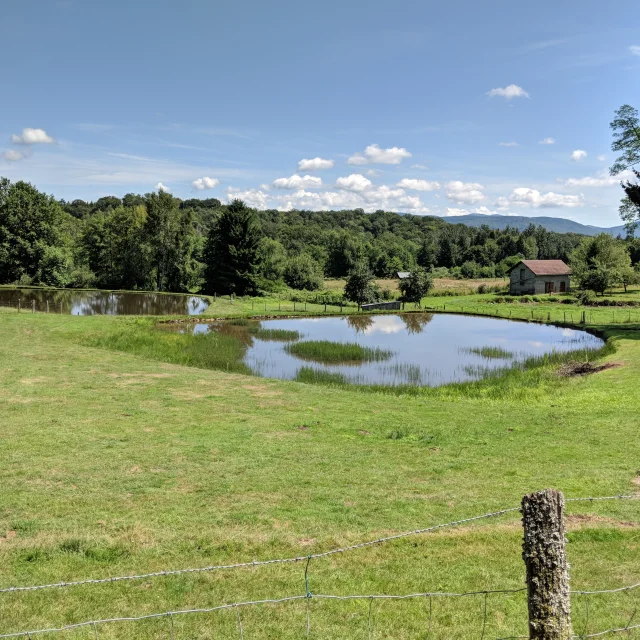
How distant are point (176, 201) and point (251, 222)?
13.8m

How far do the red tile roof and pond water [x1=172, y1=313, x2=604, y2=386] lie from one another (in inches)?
982

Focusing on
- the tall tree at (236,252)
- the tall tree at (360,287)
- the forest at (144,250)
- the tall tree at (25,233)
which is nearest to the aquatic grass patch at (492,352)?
the tall tree at (360,287)

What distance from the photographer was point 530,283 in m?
71.4

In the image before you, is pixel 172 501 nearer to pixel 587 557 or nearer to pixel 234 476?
pixel 234 476

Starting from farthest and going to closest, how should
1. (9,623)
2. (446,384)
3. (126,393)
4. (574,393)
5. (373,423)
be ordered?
1. (446,384)
2. (574,393)
3. (126,393)
4. (373,423)
5. (9,623)

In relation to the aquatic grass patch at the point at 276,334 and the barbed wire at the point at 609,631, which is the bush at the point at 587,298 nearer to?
the aquatic grass patch at the point at 276,334

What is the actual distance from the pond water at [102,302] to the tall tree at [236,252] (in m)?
4.71

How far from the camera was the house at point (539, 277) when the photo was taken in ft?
233

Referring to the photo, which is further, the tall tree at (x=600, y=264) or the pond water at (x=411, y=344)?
the tall tree at (x=600, y=264)

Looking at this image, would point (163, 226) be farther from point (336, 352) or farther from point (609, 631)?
point (609, 631)

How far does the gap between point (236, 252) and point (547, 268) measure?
43170 millimetres

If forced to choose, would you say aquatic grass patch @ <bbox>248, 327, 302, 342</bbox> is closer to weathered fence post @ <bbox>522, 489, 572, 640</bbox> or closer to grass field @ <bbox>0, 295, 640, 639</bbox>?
grass field @ <bbox>0, 295, 640, 639</bbox>

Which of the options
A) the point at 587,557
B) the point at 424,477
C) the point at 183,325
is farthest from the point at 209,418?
the point at 183,325

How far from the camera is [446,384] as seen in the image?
915 inches
